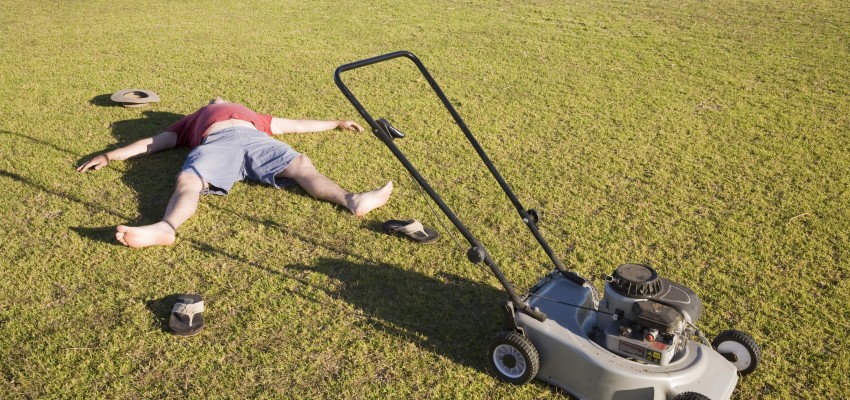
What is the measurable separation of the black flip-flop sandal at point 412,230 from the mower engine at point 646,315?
1514mm

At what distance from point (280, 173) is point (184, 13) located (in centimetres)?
665

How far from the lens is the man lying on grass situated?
4.49 meters

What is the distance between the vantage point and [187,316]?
142 inches

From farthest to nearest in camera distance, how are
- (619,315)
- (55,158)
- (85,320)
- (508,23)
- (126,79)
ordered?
(508,23)
(126,79)
(55,158)
(85,320)
(619,315)

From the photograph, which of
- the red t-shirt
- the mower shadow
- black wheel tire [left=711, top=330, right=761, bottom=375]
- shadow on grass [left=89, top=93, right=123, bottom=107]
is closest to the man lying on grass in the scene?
the red t-shirt

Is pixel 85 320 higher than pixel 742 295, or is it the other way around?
pixel 742 295

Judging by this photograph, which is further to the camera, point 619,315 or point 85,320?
point 85,320

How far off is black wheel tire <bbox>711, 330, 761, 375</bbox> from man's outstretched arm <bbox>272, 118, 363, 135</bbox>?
3.59 m

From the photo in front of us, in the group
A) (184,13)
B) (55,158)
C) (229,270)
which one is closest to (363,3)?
(184,13)

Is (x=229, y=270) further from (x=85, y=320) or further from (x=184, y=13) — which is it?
(x=184, y=13)

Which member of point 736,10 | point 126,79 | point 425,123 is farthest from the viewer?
point 736,10

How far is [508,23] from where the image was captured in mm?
10242

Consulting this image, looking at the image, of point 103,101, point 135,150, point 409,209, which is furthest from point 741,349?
point 103,101

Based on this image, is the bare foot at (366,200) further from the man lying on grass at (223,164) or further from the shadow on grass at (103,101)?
the shadow on grass at (103,101)
